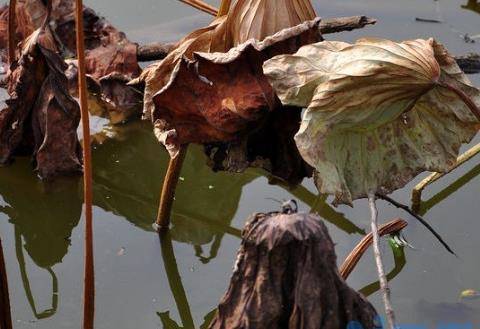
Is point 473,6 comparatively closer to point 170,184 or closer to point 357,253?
point 170,184

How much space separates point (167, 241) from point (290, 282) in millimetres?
926

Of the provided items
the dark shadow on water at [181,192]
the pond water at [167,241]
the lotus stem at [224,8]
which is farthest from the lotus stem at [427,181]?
the lotus stem at [224,8]

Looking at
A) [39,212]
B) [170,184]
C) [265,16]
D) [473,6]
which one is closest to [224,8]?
[265,16]

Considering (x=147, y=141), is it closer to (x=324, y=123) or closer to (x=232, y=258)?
(x=232, y=258)

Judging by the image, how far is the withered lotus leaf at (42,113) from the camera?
207cm

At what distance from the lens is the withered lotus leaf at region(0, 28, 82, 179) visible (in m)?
2.07

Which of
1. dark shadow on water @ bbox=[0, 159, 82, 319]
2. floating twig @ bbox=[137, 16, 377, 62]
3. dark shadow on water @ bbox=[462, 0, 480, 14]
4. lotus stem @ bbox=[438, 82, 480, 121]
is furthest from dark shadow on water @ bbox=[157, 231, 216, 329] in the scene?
dark shadow on water @ bbox=[462, 0, 480, 14]

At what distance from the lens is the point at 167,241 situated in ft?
6.53

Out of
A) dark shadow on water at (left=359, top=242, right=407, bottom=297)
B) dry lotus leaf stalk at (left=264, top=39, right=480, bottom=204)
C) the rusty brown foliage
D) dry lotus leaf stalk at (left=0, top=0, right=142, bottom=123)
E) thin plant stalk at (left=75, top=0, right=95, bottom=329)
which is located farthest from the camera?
dry lotus leaf stalk at (left=0, top=0, right=142, bottom=123)

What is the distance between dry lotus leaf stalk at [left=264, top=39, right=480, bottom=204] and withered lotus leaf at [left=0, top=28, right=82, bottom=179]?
2.64 ft

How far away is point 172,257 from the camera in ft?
6.39

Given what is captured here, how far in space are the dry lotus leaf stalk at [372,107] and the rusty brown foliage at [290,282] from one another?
333 millimetres

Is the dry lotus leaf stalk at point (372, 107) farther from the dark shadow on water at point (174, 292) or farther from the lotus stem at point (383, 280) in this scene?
the dark shadow on water at point (174, 292)

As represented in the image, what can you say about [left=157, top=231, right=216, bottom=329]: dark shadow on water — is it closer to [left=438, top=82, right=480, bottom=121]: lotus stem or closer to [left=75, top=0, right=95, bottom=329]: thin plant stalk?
[left=75, top=0, right=95, bottom=329]: thin plant stalk
